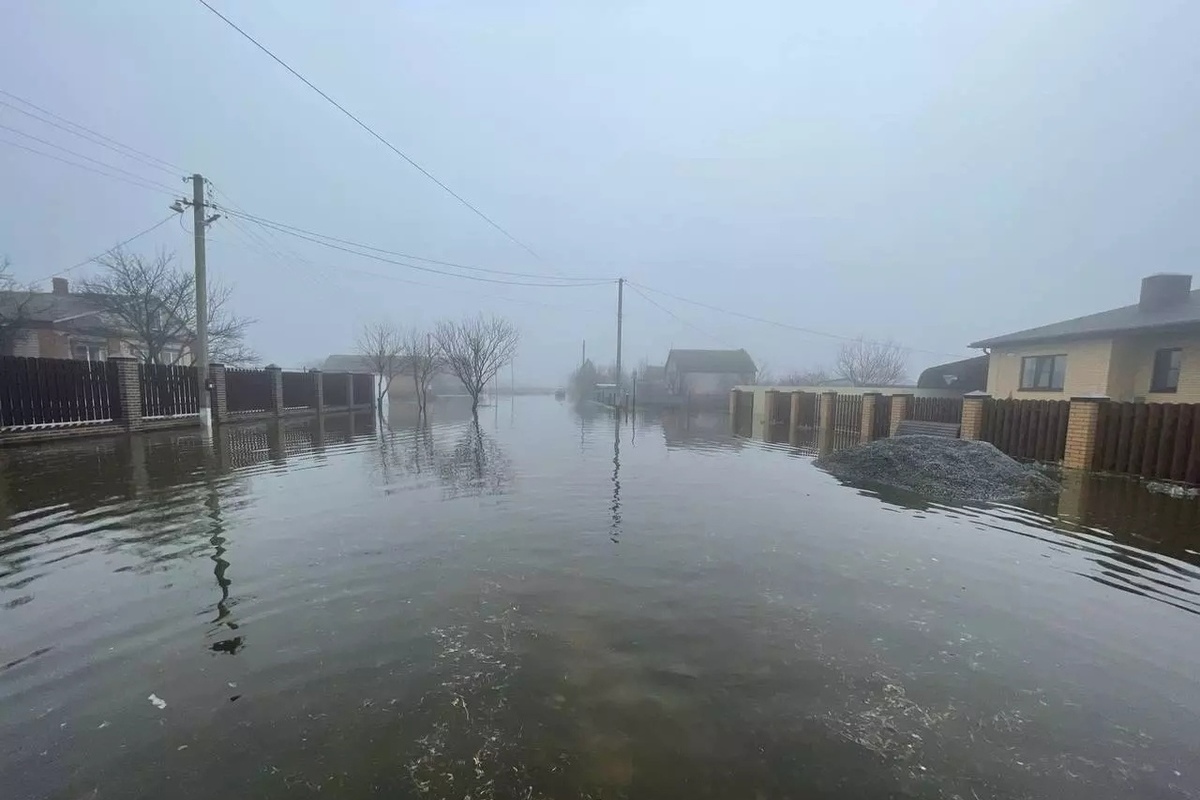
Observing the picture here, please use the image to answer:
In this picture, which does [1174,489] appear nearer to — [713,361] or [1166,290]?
[1166,290]

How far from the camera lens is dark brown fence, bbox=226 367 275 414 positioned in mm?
20859

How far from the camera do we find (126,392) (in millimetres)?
15086

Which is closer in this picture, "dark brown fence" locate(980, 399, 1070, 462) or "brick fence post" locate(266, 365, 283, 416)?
"dark brown fence" locate(980, 399, 1070, 462)

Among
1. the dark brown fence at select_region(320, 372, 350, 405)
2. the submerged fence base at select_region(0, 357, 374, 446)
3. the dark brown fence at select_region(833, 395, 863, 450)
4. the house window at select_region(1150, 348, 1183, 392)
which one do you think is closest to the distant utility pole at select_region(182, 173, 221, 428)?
the submerged fence base at select_region(0, 357, 374, 446)

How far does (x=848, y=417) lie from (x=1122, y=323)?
8655mm

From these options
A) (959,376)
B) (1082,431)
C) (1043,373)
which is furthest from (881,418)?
A: (959,376)

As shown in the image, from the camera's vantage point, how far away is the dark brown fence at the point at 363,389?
31.7 meters

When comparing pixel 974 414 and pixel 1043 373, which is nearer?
pixel 974 414

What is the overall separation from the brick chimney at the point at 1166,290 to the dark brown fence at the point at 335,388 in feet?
116

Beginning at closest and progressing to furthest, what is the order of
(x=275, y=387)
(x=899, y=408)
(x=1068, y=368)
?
(x=899, y=408), (x=1068, y=368), (x=275, y=387)

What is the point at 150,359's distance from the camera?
23.6 m

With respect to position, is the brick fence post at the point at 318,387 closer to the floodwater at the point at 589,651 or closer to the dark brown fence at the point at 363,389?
the dark brown fence at the point at 363,389

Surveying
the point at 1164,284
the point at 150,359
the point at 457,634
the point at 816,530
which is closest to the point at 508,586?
the point at 457,634

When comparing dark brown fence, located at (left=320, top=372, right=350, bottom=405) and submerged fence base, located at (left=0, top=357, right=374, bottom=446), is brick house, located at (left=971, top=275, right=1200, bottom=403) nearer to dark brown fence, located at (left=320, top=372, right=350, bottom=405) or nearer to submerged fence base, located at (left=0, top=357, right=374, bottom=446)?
submerged fence base, located at (left=0, top=357, right=374, bottom=446)
